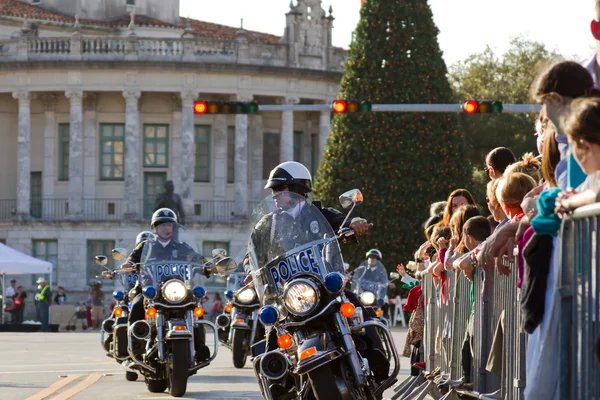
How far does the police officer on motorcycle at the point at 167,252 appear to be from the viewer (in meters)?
15.4

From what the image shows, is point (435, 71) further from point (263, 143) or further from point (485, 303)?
point (485, 303)

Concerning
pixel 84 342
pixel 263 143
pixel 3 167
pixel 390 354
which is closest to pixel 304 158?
pixel 263 143

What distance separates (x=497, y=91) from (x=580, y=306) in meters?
63.4

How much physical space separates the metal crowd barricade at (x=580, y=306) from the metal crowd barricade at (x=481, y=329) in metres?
1.81

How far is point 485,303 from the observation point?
10.1m

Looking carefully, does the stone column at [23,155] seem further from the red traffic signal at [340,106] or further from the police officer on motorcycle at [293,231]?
the police officer on motorcycle at [293,231]

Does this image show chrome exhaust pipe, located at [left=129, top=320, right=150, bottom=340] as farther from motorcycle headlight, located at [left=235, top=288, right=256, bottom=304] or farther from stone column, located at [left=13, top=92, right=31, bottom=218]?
stone column, located at [left=13, top=92, right=31, bottom=218]

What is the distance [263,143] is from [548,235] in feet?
229

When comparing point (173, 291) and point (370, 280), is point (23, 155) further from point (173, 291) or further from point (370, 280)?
point (173, 291)

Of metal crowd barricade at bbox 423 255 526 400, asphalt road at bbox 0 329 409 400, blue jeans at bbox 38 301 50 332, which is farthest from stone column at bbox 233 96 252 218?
metal crowd barricade at bbox 423 255 526 400

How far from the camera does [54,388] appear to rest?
16078 millimetres

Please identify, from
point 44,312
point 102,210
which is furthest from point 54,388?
point 102,210

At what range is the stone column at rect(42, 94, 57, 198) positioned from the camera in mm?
74312

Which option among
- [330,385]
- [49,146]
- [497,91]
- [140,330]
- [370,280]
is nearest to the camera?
[330,385]
